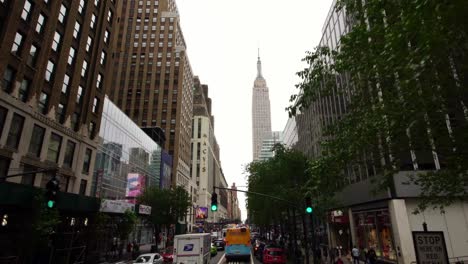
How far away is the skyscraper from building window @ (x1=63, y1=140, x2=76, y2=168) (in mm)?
56135

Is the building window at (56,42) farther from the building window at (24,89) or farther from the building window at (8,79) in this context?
the building window at (8,79)

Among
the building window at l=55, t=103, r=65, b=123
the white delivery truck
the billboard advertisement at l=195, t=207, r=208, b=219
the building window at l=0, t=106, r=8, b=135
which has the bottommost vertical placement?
the white delivery truck

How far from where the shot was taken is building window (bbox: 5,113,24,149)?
24953mm

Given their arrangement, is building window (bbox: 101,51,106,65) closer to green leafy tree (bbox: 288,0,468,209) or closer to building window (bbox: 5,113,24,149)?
building window (bbox: 5,113,24,149)

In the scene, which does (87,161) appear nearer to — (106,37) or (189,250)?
(106,37)

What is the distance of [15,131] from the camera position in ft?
83.7

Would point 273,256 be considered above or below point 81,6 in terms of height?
below

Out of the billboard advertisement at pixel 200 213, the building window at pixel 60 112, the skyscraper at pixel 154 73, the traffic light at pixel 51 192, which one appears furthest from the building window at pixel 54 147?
the billboard advertisement at pixel 200 213

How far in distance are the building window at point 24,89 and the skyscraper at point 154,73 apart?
6293 centimetres

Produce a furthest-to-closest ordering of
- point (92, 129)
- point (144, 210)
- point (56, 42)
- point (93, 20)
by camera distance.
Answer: point (144, 210) → point (93, 20) → point (92, 129) → point (56, 42)

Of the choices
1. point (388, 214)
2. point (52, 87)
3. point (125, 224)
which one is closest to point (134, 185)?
point (125, 224)

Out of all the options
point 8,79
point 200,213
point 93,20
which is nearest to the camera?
point 8,79

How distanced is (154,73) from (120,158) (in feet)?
172

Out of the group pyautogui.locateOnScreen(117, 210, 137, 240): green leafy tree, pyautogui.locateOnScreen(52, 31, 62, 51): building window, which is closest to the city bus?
pyautogui.locateOnScreen(117, 210, 137, 240): green leafy tree
